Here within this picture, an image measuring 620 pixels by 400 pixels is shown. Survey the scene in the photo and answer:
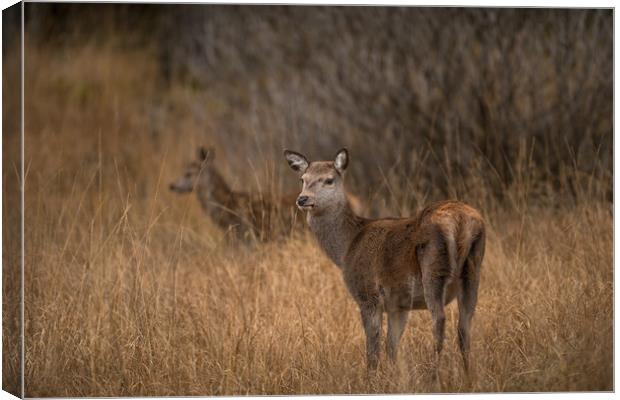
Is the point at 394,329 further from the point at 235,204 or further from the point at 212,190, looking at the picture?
the point at 212,190

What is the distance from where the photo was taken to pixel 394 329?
772 centimetres

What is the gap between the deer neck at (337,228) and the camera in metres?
8.12

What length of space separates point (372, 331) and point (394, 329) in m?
0.23

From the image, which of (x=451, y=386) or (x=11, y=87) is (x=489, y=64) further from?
(x=11, y=87)

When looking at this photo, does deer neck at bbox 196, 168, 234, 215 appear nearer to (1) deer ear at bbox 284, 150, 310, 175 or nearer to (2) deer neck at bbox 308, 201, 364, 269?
(1) deer ear at bbox 284, 150, 310, 175

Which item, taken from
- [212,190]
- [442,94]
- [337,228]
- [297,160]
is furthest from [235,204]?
[337,228]

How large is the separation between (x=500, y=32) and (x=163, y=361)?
451cm

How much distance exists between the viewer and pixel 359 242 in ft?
26.1

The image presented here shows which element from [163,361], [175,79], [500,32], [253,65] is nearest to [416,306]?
[163,361]

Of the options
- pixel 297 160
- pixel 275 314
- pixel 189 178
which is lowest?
pixel 275 314

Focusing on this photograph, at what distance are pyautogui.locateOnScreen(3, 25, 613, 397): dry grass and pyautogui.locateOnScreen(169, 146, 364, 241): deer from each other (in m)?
0.42

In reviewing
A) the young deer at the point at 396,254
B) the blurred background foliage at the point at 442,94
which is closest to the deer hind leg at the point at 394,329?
the young deer at the point at 396,254

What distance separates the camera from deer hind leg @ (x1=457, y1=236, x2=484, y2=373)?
7180 mm

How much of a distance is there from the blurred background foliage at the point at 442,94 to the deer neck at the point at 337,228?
4.25ft
